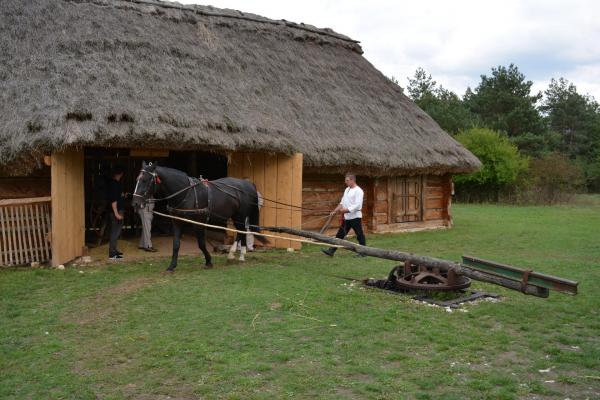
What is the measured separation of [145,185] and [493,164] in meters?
23.6

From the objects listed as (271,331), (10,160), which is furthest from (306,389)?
(10,160)

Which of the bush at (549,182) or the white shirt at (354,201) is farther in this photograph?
the bush at (549,182)

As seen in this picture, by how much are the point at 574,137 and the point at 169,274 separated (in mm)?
48661

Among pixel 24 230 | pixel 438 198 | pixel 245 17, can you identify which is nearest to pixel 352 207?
pixel 24 230

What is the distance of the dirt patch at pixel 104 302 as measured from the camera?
6488 millimetres

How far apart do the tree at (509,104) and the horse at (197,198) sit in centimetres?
3392

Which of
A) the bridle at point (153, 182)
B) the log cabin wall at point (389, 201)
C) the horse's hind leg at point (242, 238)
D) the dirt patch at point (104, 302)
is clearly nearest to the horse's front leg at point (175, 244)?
the dirt patch at point (104, 302)

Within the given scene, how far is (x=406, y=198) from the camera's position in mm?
16359

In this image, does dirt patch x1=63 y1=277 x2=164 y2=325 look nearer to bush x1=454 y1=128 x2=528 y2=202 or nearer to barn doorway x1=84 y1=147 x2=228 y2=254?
barn doorway x1=84 y1=147 x2=228 y2=254

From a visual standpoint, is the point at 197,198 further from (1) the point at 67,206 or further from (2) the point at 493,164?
(2) the point at 493,164

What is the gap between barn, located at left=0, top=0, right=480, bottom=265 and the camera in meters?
9.63

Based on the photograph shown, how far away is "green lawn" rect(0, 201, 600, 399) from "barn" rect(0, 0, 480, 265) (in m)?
2.03

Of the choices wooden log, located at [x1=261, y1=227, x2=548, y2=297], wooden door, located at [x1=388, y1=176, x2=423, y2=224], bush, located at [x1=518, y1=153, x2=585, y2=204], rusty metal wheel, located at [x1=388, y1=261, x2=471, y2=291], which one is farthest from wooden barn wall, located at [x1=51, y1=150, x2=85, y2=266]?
bush, located at [x1=518, y1=153, x2=585, y2=204]

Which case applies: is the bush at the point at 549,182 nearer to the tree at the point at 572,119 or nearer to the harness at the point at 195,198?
the tree at the point at 572,119
